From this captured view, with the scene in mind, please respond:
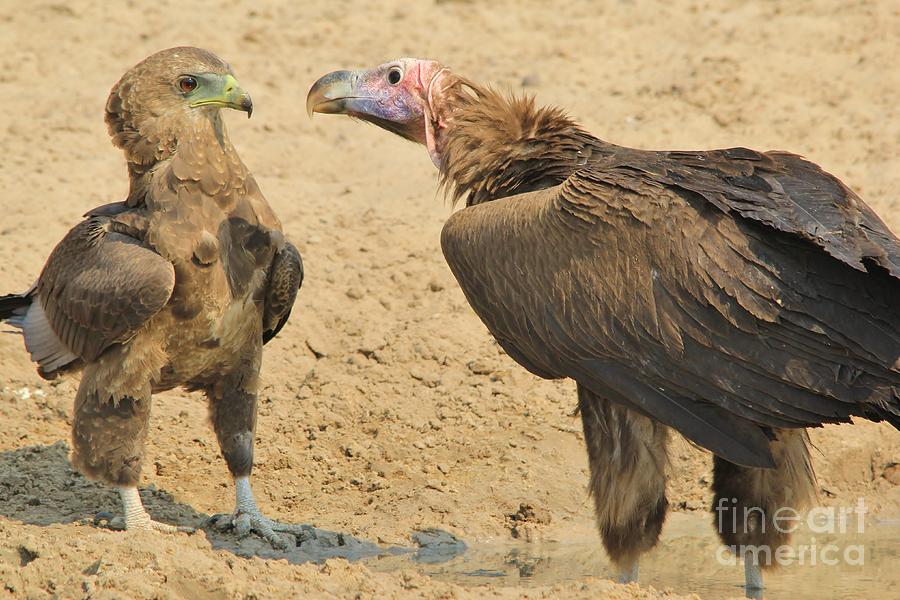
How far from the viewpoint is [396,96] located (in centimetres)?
679

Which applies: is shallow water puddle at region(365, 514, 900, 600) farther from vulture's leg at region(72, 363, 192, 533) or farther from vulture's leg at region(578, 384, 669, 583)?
vulture's leg at region(72, 363, 192, 533)

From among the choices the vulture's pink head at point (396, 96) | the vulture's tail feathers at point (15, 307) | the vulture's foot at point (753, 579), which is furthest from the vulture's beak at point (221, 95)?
the vulture's foot at point (753, 579)

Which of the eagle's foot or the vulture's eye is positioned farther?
the eagle's foot

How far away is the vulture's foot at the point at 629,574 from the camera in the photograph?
5.82 m

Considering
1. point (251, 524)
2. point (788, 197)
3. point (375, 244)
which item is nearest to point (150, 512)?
point (251, 524)

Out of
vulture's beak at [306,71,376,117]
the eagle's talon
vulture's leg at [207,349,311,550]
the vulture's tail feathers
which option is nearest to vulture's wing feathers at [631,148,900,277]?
vulture's beak at [306,71,376,117]

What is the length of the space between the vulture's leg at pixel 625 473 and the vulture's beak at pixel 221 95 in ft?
6.99

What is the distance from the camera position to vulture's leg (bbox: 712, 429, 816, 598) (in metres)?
5.76

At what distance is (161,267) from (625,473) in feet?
7.48

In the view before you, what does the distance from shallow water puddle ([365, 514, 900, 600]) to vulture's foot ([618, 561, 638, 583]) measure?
279mm

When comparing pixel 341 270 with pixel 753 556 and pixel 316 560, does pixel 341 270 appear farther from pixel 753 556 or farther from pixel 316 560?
pixel 753 556

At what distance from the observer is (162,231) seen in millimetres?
6043

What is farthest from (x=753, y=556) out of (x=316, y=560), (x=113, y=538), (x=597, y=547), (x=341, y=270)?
Result: (x=341, y=270)
